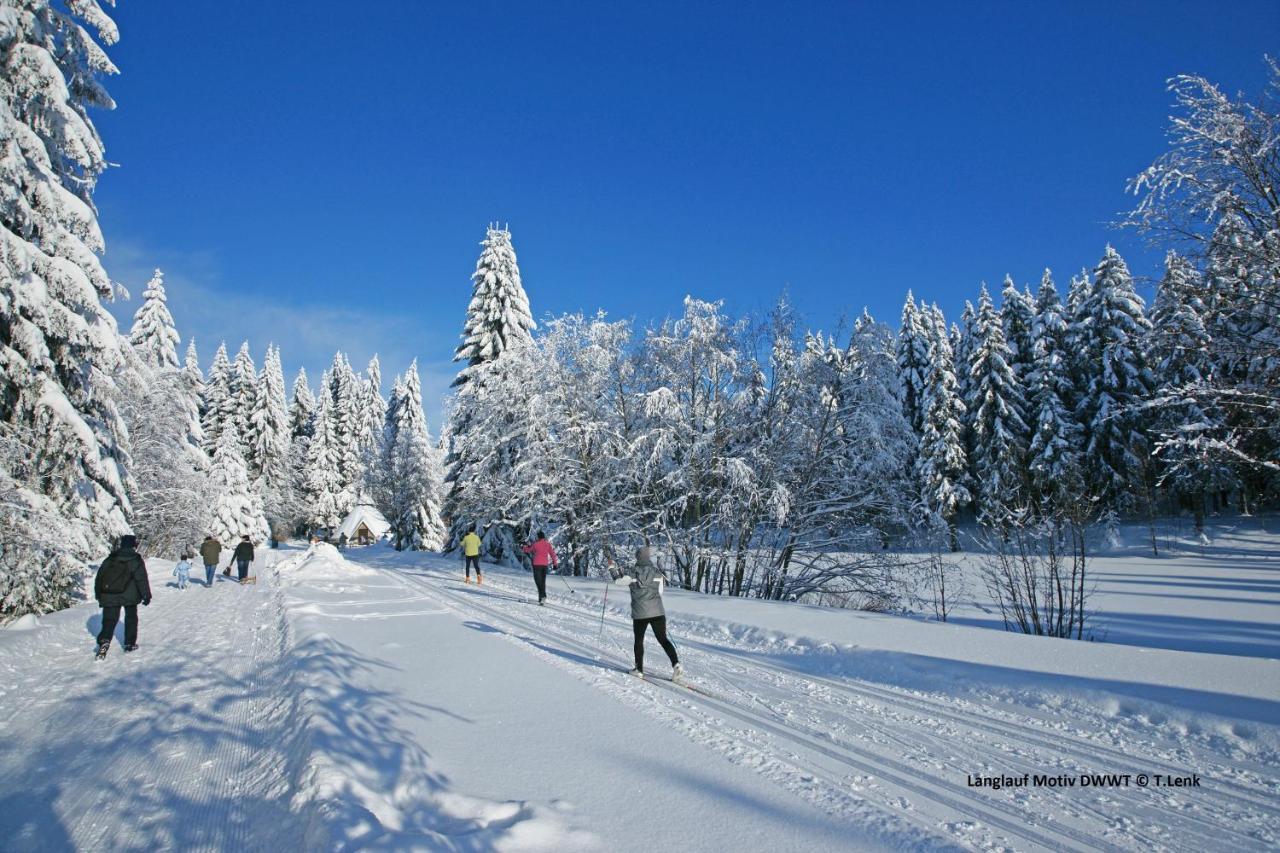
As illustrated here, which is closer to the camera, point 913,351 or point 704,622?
point 704,622

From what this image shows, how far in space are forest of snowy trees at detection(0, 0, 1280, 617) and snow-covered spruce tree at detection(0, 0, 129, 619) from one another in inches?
1.8

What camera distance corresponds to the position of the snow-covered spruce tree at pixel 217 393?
→ 52.0 meters

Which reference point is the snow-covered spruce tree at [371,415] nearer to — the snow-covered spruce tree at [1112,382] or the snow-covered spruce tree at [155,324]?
the snow-covered spruce tree at [155,324]

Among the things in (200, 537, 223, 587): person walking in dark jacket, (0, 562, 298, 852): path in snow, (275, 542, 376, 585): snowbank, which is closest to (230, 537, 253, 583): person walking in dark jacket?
(200, 537, 223, 587): person walking in dark jacket

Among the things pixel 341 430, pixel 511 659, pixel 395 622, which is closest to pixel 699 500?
pixel 395 622

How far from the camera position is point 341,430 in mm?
59500

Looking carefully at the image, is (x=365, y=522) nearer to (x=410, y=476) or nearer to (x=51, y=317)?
(x=410, y=476)

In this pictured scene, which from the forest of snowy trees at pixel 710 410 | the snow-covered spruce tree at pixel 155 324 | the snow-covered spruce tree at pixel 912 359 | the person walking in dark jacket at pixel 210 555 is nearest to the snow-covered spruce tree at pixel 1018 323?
the forest of snowy trees at pixel 710 410

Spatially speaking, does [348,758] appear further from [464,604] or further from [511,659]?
[464,604]

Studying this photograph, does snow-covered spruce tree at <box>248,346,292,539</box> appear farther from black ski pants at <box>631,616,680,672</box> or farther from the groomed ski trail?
the groomed ski trail

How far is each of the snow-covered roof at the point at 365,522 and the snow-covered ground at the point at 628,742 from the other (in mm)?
47842

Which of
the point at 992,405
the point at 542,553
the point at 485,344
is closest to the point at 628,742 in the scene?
the point at 542,553

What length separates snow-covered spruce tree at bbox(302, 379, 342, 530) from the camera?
5591 cm

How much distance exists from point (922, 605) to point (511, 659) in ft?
41.9
